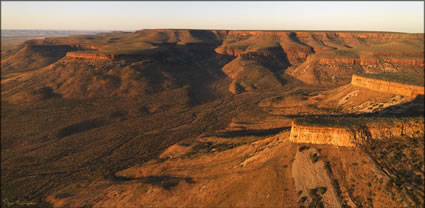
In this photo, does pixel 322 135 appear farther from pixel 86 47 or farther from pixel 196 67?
pixel 86 47

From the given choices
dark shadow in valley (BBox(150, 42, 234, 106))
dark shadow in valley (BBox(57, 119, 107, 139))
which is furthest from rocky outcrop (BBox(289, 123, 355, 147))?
dark shadow in valley (BBox(150, 42, 234, 106))

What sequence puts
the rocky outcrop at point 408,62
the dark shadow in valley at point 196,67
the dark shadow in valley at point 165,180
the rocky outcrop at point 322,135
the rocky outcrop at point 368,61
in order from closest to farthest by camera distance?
the rocky outcrop at point 322,135 → the dark shadow in valley at point 165,180 → the rocky outcrop at point 408,62 → the dark shadow in valley at point 196,67 → the rocky outcrop at point 368,61

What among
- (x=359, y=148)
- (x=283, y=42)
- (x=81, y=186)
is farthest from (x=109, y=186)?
(x=283, y=42)

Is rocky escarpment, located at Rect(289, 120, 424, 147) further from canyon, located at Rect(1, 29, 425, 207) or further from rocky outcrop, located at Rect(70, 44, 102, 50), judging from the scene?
rocky outcrop, located at Rect(70, 44, 102, 50)

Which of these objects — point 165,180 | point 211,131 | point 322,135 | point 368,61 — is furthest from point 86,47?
point 368,61

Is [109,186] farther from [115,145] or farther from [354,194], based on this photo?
[354,194]

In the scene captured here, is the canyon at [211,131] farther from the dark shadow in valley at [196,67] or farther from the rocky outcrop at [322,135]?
the dark shadow in valley at [196,67]

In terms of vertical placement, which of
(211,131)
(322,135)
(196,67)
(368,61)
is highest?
(368,61)

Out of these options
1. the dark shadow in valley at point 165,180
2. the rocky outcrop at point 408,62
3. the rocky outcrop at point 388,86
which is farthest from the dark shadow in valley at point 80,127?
the rocky outcrop at point 408,62
